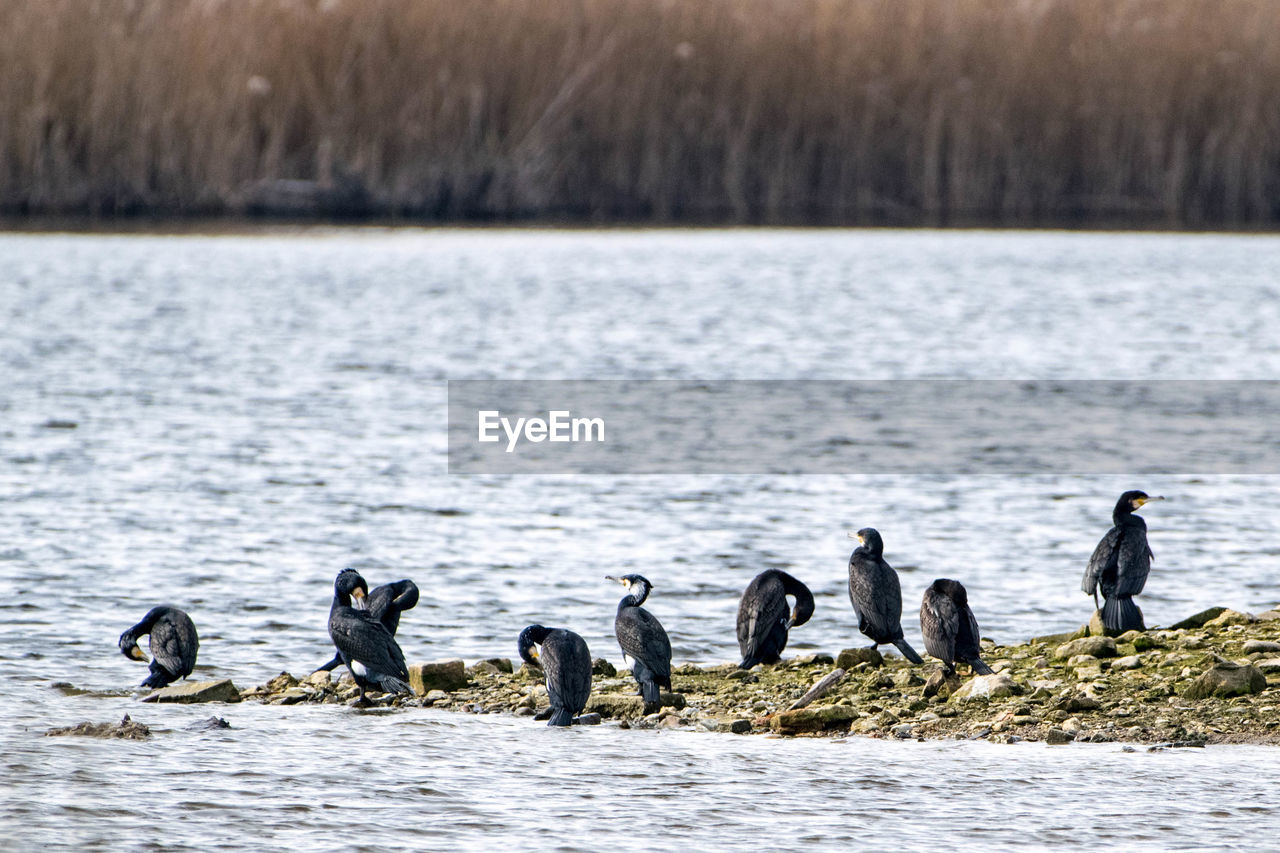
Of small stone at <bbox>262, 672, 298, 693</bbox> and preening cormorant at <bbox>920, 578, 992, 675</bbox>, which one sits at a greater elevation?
preening cormorant at <bbox>920, 578, 992, 675</bbox>

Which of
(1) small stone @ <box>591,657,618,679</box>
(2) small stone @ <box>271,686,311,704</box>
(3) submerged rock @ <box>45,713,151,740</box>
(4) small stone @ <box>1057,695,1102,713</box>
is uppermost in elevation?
(4) small stone @ <box>1057,695,1102,713</box>

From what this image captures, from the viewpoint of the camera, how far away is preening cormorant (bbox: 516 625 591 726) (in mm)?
8805

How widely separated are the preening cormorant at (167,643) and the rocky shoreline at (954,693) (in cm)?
11

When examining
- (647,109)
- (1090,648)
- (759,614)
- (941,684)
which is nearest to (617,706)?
(759,614)

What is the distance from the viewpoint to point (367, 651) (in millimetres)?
9203

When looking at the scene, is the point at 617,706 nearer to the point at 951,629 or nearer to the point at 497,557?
the point at 951,629

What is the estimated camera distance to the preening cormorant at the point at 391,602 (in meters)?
9.81

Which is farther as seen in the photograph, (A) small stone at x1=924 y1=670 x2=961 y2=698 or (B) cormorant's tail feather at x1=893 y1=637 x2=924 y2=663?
(B) cormorant's tail feather at x1=893 y1=637 x2=924 y2=663

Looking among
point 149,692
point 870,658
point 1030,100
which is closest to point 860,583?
point 870,658

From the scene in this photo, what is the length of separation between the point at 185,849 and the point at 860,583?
4.53 metres

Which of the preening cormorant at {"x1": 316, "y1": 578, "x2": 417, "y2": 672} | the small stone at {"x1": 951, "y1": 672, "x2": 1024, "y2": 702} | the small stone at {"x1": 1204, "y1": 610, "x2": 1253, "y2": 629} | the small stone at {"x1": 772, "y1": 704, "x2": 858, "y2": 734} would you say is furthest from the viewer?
the small stone at {"x1": 1204, "y1": 610, "x2": 1253, "y2": 629}

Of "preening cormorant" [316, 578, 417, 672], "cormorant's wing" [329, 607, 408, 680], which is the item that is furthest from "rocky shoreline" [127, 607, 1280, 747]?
"preening cormorant" [316, 578, 417, 672]

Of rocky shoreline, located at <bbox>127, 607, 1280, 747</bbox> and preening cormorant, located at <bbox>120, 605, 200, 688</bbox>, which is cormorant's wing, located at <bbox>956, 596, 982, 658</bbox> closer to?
rocky shoreline, located at <bbox>127, 607, 1280, 747</bbox>

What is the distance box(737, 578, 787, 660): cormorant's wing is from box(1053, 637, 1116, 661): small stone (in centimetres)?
151
